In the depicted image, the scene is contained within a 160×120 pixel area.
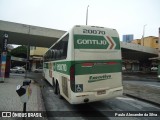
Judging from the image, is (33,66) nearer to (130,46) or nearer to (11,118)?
(130,46)

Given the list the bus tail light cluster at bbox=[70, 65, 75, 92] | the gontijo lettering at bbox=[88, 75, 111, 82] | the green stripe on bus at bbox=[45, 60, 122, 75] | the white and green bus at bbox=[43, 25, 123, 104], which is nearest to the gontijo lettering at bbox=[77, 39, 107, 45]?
the white and green bus at bbox=[43, 25, 123, 104]

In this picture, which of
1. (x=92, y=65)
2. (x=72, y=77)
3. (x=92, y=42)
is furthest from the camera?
(x=92, y=42)

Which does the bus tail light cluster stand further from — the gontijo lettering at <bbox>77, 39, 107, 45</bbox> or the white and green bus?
the gontijo lettering at <bbox>77, 39, 107, 45</bbox>

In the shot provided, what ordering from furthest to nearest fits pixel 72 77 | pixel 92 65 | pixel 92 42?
pixel 92 42 → pixel 92 65 → pixel 72 77

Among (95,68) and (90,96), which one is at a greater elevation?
(95,68)

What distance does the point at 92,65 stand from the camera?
718cm

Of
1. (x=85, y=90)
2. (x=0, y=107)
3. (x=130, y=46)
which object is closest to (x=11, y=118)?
(x=0, y=107)

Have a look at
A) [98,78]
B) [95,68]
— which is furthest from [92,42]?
[98,78]

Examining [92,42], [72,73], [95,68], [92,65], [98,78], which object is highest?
→ [92,42]

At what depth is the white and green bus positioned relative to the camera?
6934mm

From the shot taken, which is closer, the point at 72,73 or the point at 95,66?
the point at 72,73

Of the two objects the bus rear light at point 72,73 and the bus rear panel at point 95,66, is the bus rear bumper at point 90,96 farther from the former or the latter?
the bus rear light at point 72,73

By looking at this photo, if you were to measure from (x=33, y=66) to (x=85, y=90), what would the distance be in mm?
50769

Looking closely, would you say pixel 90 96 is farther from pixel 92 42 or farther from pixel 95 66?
pixel 92 42
